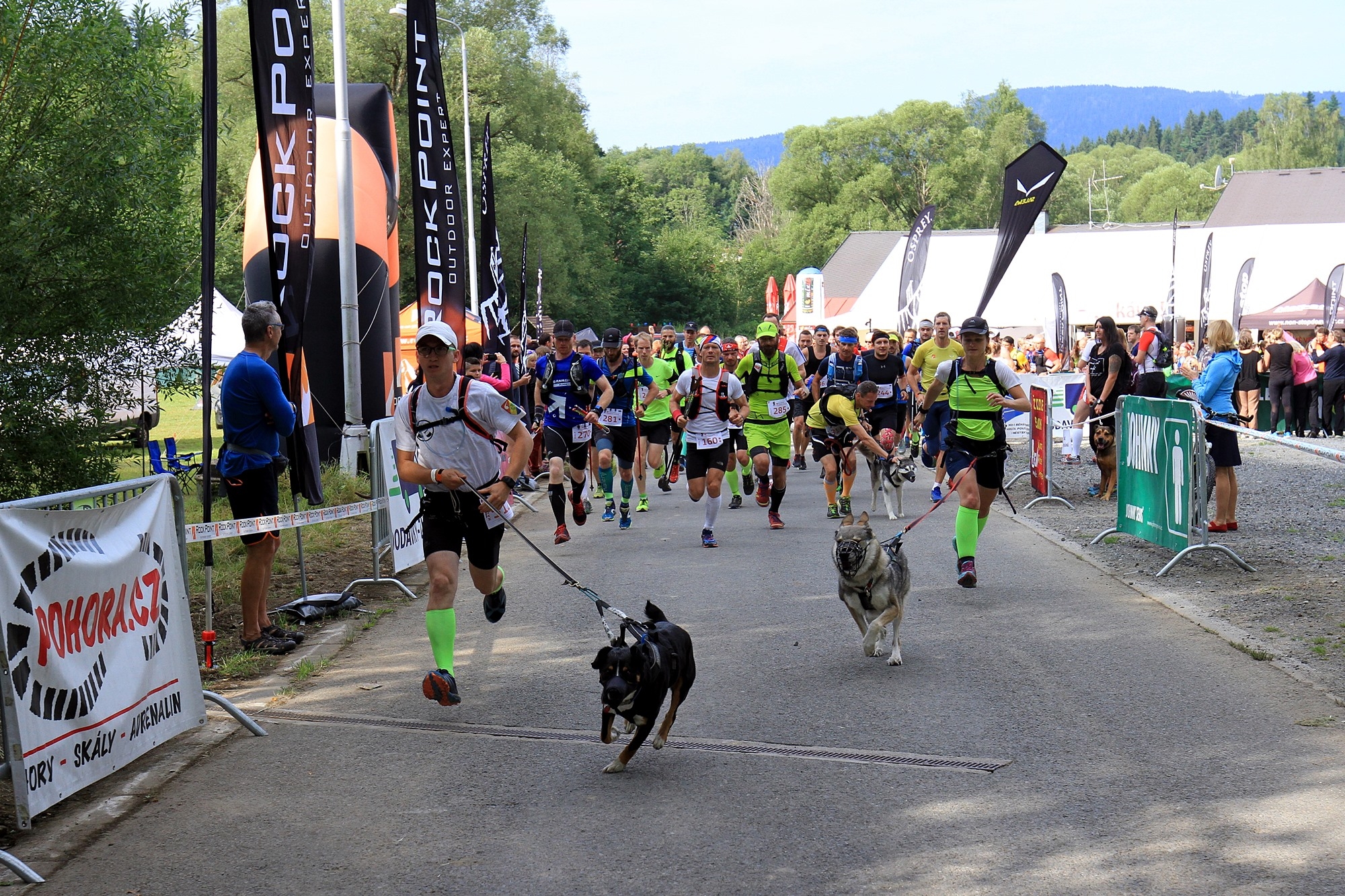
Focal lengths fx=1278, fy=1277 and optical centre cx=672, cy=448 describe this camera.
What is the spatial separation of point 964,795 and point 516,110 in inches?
1889

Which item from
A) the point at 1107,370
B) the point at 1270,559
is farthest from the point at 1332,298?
the point at 1270,559

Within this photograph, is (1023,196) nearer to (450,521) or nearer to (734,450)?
(734,450)

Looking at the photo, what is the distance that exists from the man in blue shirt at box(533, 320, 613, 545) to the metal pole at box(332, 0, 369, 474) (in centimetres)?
317

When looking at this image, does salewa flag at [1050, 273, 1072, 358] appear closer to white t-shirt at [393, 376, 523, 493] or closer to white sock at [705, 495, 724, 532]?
white sock at [705, 495, 724, 532]

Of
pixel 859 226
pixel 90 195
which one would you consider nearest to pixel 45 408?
pixel 90 195

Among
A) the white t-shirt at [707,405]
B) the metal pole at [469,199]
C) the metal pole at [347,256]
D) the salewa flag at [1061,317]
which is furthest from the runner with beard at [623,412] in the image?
the metal pole at [469,199]

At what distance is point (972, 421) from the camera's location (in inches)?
370

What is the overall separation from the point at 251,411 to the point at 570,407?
5.99 metres

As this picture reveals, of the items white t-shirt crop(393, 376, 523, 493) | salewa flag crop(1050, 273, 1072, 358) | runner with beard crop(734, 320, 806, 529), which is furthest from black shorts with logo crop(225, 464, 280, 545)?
salewa flag crop(1050, 273, 1072, 358)

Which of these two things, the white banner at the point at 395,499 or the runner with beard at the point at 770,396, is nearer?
the white banner at the point at 395,499

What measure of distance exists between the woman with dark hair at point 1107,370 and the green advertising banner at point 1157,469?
8.60 ft

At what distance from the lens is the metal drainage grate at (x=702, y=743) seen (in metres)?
5.36

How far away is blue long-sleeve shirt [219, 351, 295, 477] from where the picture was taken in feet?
24.7

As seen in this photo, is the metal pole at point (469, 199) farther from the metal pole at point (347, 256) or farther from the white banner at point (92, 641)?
the white banner at point (92, 641)
